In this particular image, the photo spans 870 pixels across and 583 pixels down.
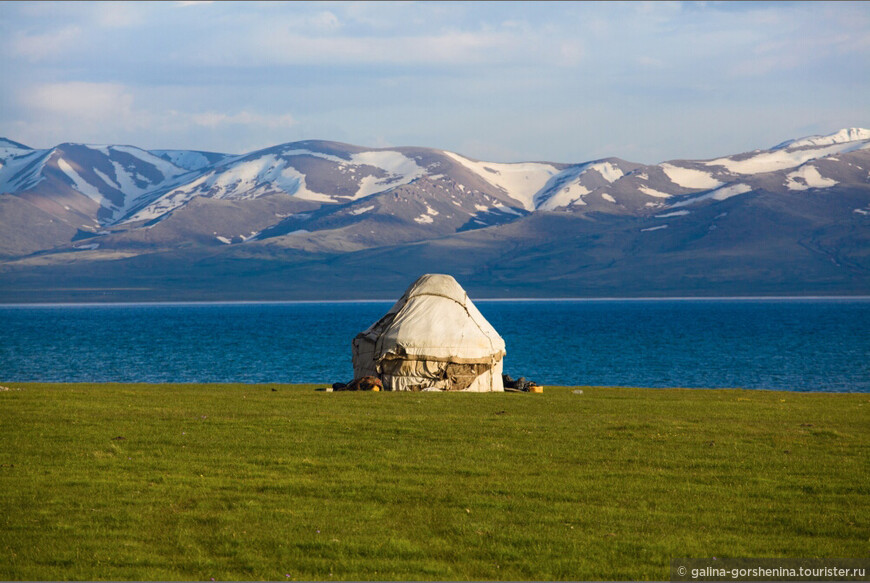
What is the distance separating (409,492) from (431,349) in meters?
21.2

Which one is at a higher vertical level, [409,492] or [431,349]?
[409,492]

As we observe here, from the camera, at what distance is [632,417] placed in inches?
1052

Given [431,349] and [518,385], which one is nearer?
[431,349]

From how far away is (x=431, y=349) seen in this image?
124 ft

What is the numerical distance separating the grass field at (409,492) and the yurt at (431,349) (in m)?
10.8

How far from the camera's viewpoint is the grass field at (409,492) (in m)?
13.1

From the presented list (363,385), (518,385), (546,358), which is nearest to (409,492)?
(363,385)

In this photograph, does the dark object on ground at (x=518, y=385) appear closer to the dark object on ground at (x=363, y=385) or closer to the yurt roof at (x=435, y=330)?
the yurt roof at (x=435, y=330)

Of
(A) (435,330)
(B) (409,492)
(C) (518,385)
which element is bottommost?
(C) (518,385)

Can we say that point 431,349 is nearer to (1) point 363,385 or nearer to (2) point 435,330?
(2) point 435,330

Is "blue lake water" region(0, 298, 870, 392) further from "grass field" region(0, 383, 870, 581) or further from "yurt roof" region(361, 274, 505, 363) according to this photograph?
"grass field" region(0, 383, 870, 581)

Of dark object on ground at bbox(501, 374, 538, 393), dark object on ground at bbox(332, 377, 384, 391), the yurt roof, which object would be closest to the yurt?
the yurt roof

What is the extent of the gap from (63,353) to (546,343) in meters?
48.5

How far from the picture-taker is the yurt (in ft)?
124
